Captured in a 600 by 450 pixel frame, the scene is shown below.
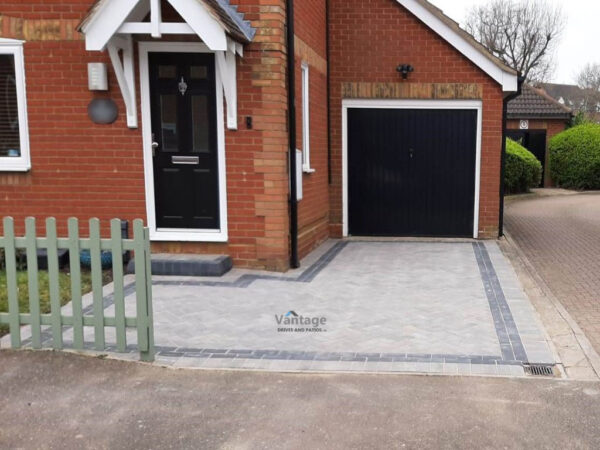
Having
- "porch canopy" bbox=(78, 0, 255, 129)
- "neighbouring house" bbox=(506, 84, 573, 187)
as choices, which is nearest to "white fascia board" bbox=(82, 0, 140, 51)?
"porch canopy" bbox=(78, 0, 255, 129)

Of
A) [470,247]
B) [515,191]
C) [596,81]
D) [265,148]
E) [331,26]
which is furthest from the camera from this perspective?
[596,81]

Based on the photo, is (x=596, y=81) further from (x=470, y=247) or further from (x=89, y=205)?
(x=89, y=205)

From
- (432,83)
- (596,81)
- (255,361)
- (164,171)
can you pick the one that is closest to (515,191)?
(432,83)

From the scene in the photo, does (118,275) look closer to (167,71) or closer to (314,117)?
(167,71)

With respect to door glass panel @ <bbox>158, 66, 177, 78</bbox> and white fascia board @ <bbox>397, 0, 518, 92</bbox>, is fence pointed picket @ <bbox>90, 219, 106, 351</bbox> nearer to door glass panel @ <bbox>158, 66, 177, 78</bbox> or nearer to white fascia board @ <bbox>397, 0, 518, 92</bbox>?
door glass panel @ <bbox>158, 66, 177, 78</bbox>

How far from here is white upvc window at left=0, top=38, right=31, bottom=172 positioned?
7746 millimetres

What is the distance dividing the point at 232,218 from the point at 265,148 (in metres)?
0.98

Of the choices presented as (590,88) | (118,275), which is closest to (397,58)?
(118,275)

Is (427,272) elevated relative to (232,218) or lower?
lower

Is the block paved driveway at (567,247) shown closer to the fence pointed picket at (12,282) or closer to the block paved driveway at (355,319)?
Answer: the block paved driveway at (355,319)

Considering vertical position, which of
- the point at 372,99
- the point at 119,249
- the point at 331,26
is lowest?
the point at 119,249

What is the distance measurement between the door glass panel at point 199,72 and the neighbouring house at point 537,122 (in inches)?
800

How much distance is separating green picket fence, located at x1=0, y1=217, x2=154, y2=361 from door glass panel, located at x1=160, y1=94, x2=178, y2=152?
329 centimetres

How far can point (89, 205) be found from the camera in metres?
7.96
